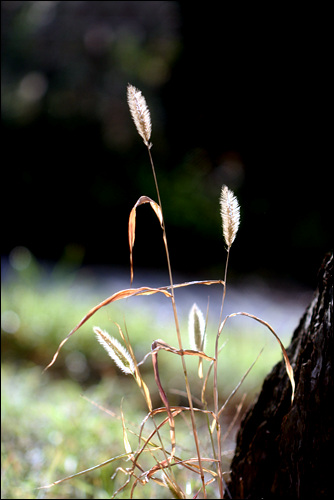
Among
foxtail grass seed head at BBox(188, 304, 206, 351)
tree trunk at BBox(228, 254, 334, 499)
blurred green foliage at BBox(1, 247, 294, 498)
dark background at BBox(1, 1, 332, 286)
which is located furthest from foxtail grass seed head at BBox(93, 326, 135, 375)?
dark background at BBox(1, 1, 332, 286)

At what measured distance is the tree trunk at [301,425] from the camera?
33.5 inches

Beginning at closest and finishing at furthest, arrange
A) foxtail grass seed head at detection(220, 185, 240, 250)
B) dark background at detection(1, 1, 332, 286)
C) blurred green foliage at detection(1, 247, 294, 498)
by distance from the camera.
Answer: foxtail grass seed head at detection(220, 185, 240, 250) < blurred green foliage at detection(1, 247, 294, 498) < dark background at detection(1, 1, 332, 286)

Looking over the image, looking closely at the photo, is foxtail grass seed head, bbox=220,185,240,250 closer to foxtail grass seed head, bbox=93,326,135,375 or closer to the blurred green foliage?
foxtail grass seed head, bbox=93,326,135,375

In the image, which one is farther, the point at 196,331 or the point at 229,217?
the point at 196,331

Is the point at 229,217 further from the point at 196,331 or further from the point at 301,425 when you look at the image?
the point at 301,425

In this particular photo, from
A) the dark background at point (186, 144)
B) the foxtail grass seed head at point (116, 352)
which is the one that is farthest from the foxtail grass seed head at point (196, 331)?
the dark background at point (186, 144)

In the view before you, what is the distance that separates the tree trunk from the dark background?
423cm

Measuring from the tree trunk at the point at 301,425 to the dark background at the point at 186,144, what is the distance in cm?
423

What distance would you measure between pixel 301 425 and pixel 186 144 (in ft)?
17.7

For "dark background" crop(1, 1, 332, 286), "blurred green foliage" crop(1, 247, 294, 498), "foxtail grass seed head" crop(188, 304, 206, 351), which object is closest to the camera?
"foxtail grass seed head" crop(188, 304, 206, 351)

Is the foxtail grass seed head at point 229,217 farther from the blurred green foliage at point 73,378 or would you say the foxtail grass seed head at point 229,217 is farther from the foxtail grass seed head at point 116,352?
the blurred green foliage at point 73,378

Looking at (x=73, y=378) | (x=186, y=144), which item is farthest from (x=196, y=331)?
(x=186, y=144)

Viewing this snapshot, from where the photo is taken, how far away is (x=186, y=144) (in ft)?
20.0

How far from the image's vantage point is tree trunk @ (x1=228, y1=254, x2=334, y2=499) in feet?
2.79
